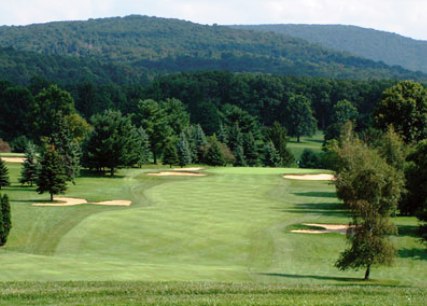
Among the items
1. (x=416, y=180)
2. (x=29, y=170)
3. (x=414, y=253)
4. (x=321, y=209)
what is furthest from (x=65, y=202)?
(x=414, y=253)

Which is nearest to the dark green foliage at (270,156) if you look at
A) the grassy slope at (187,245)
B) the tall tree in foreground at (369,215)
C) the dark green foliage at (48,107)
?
the dark green foliage at (48,107)

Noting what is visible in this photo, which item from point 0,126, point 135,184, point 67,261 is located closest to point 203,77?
point 0,126

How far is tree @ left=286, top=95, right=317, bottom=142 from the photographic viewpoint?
6088 inches

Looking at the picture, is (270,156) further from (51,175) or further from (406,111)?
(51,175)

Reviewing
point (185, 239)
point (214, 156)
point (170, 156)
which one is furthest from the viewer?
point (214, 156)

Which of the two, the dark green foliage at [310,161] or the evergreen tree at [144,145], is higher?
the evergreen tree at [144,145]

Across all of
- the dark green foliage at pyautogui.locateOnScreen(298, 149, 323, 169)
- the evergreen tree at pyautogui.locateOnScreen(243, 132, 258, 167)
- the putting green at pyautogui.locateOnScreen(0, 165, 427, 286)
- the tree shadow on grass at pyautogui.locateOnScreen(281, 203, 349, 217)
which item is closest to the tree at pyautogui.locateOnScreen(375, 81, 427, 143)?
the putting green at pyautogui.locateOnScreen(0, 165, 427, 286)

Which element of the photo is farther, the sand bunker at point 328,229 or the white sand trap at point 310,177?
the white sand trap at point 310,177

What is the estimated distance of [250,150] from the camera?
368ft

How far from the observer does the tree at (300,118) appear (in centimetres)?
15462

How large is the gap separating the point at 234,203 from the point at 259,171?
28735mm

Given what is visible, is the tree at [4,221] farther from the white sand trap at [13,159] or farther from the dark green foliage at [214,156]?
the dark green foliage at [214,156]

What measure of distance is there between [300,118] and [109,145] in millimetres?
85390

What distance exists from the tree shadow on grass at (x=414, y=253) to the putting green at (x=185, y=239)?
0.19m
